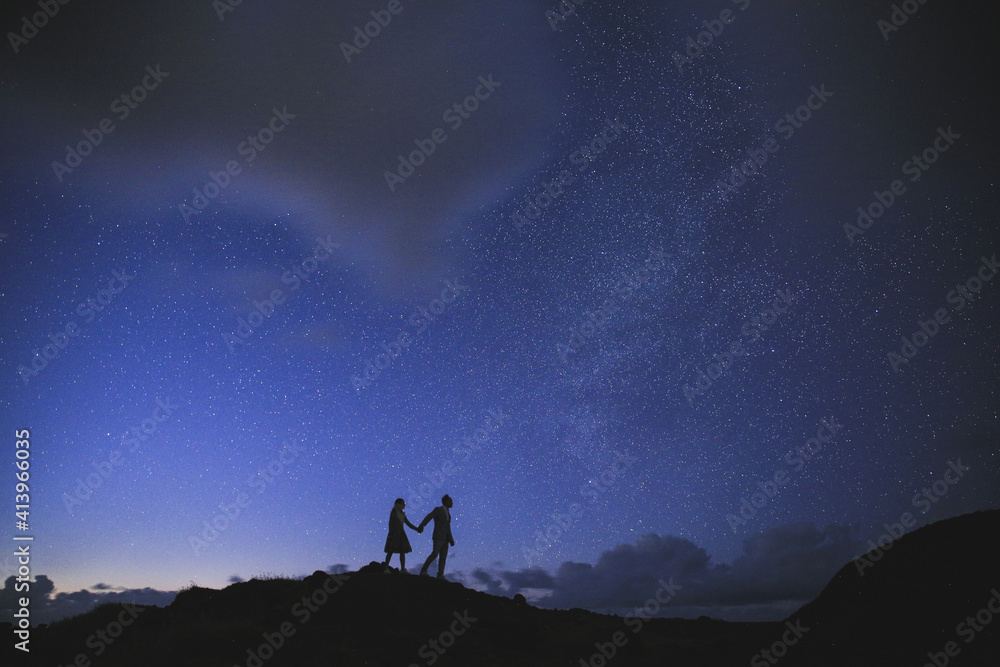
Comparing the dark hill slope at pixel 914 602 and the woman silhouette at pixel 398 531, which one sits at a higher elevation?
the woman silhouette at pixel 398 531

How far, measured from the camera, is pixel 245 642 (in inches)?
495

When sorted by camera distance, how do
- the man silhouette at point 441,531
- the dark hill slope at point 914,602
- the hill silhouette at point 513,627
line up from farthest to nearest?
1. the man silhouette at point 441,531
2. the hill silhouette at point 513,627
3. the dark hill slope at point 914,602

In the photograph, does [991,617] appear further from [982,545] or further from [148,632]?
[148,632]

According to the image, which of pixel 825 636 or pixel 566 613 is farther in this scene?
pixel 566 613

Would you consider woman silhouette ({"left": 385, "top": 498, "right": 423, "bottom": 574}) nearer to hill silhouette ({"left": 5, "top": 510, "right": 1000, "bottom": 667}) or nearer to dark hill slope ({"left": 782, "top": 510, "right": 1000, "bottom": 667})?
hill silhouette ({"left": 5, "top": 510, "right": 1000, "bottom": 667})

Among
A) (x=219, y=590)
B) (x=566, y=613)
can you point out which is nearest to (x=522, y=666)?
(x=566, y=613)

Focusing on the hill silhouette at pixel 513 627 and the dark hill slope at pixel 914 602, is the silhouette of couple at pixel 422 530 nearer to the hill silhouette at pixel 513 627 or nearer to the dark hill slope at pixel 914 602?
the hill silhouette at pixel 513 627

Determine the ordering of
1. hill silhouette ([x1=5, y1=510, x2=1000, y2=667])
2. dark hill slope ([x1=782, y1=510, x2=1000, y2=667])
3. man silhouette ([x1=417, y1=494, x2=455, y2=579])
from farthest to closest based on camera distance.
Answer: man silhouette ([x1=417, y1=494, x2=455, y2=579])
hill silhouette ([x1=5, y1=510, x2=1000, y2=667])
dark hill slope ([x1=782, y1=510, x2=1000, y2=667])

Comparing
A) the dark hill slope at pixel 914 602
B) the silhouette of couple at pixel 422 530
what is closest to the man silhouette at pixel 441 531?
the silhouette of couple at pixel 422 530

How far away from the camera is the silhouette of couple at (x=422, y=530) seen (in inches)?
664

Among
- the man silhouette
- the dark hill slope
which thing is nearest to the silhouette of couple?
the man silhouette

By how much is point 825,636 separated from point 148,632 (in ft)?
48.7

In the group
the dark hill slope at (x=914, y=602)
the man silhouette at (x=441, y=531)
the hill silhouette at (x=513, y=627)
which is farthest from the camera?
the man silhouette at (x=441, y=531)

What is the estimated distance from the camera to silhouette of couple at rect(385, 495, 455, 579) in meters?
16.9
